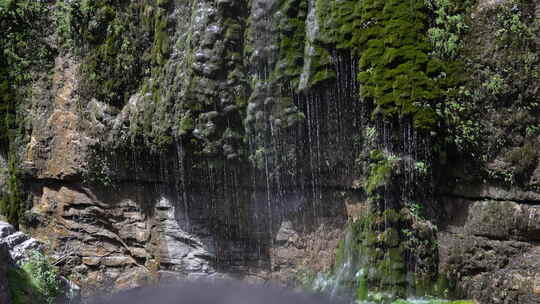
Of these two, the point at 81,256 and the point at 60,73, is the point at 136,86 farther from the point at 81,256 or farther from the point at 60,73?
the point at 81,256

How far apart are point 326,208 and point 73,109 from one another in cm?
493

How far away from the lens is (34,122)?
992cm

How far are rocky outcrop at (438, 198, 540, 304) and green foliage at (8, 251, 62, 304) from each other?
17.0 ft

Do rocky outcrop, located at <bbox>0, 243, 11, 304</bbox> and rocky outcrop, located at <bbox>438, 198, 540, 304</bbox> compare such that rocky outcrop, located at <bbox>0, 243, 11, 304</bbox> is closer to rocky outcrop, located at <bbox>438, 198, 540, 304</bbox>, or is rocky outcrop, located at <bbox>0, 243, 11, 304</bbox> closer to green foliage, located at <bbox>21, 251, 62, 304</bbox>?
green foliage, located at <bbox>21, 251, 62, 304</bbox>

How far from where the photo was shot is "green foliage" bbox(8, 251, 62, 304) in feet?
21.9

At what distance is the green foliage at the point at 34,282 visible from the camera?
6668 millimetres

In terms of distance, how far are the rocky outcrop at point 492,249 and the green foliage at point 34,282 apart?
517 cm

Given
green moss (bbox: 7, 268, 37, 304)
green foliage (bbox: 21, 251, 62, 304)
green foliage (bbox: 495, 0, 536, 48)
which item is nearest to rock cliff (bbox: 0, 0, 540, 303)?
Answer: green foliage (bbox: 495, 0, 536, 48)

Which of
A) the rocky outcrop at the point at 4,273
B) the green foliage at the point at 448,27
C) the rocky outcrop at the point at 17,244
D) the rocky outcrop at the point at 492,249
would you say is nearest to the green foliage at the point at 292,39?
the green foliage at the point at 448,27

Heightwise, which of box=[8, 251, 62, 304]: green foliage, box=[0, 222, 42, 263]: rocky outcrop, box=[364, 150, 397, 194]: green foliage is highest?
box=[364, 150, 397, 194]: green foliage

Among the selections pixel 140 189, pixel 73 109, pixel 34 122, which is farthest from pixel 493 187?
pixel 34 122

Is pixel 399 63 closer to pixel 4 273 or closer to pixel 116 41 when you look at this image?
pixel 116 41

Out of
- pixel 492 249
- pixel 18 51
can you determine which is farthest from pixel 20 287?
pixel 492 249

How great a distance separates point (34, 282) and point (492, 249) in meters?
5.79
